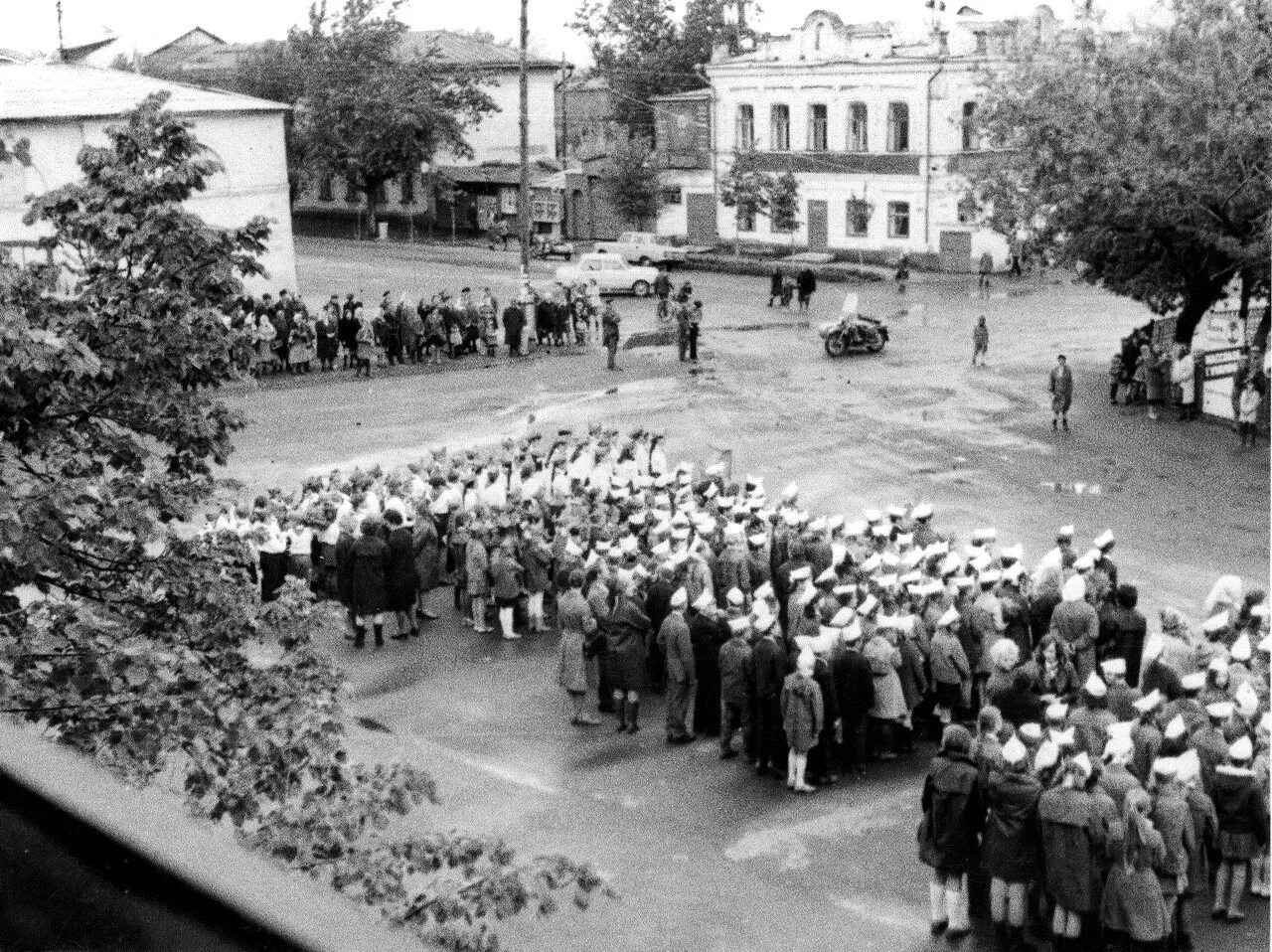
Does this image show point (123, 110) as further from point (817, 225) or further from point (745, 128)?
point (745, 128)

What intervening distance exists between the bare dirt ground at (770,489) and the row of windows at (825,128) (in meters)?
6.81

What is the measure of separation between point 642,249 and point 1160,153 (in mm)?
29206

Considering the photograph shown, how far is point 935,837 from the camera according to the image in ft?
35.6

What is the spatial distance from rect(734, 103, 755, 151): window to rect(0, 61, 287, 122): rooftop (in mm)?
21803

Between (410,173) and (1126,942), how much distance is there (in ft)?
203

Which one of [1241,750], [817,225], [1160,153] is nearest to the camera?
[1241,750]

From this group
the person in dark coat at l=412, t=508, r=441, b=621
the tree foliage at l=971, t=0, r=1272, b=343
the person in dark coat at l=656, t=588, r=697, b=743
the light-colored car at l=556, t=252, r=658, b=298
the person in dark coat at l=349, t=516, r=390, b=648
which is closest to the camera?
the person in dark coat at l=656, t=588, r=697, b=743

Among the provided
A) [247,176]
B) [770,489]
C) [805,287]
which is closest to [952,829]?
[770,489]

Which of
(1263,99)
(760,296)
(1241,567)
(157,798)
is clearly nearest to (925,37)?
(760,296)

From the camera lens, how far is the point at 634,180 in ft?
193

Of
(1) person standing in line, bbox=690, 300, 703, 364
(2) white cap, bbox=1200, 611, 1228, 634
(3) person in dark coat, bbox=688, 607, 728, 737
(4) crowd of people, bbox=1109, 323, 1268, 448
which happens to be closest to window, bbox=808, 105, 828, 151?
(1) person standing in line, bbox=690, 300, 703, 364

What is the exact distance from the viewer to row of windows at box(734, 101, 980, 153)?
54.8m

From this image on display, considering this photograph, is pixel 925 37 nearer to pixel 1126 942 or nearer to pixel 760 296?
pixel 760 296

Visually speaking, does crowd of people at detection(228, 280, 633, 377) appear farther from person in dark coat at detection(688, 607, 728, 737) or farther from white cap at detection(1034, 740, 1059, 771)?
white cap at detection(1034, 740, 1059, 771)
